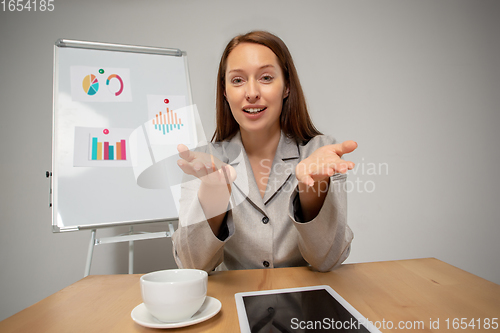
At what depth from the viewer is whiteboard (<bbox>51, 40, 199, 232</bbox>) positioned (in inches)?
49.4

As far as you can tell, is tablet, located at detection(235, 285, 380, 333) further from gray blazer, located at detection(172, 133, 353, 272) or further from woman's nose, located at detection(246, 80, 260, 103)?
woman's nose, located at detection(246, 80, 260, 103)

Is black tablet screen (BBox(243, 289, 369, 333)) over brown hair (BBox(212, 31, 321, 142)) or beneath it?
beneath

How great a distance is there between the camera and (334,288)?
20.9 inches

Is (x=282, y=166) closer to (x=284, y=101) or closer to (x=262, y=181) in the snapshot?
(x=262, y=181)

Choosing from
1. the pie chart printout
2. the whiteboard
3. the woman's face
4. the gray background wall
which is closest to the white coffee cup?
the woman's face

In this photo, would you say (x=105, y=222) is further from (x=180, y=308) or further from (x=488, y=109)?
(x=488, y=109)

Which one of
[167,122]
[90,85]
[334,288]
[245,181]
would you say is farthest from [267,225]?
[90,85]

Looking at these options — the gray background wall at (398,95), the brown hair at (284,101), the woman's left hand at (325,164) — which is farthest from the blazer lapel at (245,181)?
the gray background wall at (398,95)

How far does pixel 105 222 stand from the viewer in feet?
4.12

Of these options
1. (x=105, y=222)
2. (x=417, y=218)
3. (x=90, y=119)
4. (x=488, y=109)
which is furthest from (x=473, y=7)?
(x=105, y=222)

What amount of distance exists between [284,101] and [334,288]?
70 cm

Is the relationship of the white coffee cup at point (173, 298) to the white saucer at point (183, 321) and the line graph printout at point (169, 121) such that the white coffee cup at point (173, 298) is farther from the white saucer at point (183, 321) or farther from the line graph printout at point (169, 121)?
the line graph printout at point (169, 121)

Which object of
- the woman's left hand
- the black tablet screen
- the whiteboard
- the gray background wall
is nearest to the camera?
the black tablet screen

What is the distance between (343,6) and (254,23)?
0.63 metres
